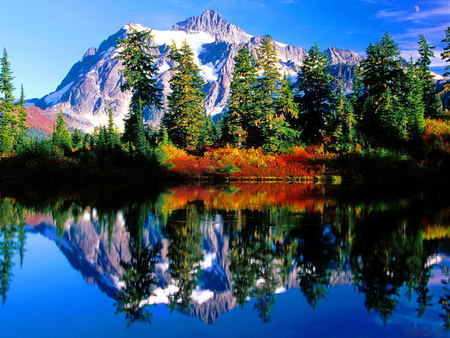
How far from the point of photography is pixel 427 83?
54.9m

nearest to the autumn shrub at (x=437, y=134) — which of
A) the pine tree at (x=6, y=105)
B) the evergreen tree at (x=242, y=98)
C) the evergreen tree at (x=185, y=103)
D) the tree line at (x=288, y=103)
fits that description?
the tree line at (x=288, y=103)

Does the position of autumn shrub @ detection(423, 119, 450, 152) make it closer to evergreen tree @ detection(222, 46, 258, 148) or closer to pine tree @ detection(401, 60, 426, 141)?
pine tree @ detection(401, 60, 426, 141)

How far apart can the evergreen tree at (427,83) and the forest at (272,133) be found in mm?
199

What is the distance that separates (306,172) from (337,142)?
6.78 metres

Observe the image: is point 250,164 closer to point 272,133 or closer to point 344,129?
point 272,133

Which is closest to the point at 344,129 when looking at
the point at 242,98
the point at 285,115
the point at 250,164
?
the point at 285,115

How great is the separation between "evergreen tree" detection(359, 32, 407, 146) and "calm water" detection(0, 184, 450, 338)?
106 ft

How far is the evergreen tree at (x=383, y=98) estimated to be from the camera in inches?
1800

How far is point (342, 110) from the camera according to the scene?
4769cm

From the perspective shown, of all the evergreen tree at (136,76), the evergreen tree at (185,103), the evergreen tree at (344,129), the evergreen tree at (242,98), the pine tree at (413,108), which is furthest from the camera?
the evergreen tree at (185,103)

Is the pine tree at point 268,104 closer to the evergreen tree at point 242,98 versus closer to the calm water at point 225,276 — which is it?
the evergreen tree at point 242,98

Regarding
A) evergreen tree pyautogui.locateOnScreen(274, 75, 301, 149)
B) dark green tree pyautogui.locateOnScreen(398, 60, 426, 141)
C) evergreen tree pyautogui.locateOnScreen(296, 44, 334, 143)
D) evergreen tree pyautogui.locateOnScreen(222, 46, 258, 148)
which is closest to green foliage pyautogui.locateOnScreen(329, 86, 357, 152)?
evergreen tree pyautogui.locateOnScreen(296, 44, 334, 143)

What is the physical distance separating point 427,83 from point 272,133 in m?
25.6

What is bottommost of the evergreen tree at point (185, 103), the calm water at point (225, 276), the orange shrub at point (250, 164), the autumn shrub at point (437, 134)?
the calm water at point (225, 276)
